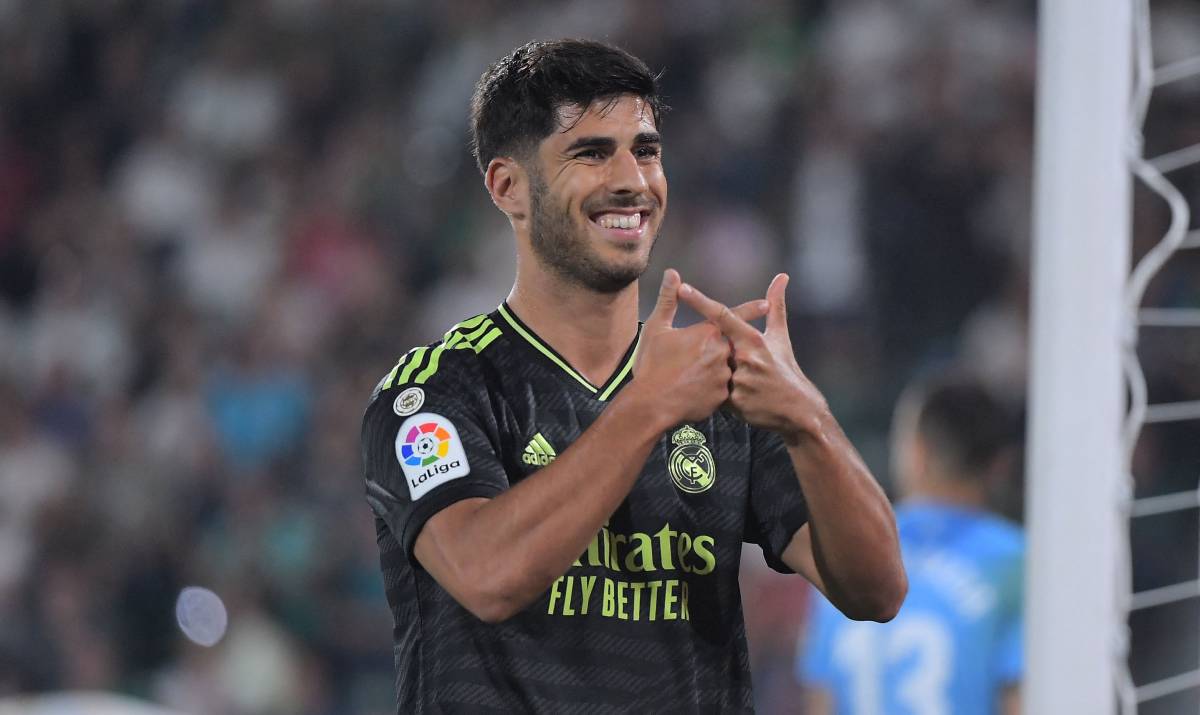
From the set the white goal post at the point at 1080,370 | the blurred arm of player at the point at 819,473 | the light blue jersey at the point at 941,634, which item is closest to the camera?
the blurred arm of player at the point at 819,473

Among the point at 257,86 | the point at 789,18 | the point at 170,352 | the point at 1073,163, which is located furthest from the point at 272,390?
the point at 1073,163

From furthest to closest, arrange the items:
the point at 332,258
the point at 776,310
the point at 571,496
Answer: the point at 332,258
the point at 776,310
the point at 571,496

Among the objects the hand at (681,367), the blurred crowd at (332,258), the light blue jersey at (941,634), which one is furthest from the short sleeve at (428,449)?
the blurred crowd at (332,258)

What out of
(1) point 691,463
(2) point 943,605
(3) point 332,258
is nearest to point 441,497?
(1) point 691,463

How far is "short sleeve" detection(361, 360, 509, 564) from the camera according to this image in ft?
7.07

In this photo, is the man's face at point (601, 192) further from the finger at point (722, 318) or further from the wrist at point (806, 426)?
the wrist at point (806, 426)

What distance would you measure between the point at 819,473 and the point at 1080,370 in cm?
83

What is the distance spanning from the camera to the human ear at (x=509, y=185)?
2.45m

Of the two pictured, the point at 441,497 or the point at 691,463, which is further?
the point at 691,463

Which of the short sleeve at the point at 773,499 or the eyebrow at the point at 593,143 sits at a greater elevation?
the eyebrow at the point at 593,143

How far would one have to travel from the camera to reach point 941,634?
402cm

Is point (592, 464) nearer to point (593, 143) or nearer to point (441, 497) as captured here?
point (441, 497)

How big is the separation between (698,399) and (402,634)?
2.03ft

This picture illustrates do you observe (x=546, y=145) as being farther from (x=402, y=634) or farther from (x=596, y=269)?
(x=402, y=634)
